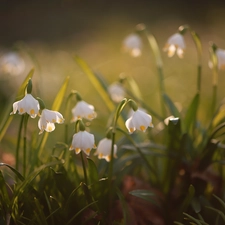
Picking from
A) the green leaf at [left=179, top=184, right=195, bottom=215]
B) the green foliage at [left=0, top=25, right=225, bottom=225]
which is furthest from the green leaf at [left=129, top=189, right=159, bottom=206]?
the green leaf at [left=179, top=184, right=195, bottom=215]

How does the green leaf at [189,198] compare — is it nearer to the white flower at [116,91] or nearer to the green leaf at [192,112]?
the green leaf at [192,112]

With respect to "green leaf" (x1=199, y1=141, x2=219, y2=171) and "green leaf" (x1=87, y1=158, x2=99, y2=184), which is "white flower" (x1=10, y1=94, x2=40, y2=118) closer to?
"green leaf" (x1=87, y1=158, x2=99, y2=184)

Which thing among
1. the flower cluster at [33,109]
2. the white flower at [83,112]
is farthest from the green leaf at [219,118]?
the flower cluster at [33,109]

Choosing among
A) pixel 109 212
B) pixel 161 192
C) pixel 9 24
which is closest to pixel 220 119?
pixel 161 192

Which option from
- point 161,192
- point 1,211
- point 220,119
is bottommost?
point 161,192

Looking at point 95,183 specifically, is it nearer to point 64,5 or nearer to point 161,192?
point 161,192
